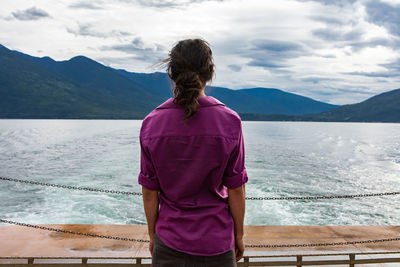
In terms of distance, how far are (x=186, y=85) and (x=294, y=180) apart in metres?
19.6

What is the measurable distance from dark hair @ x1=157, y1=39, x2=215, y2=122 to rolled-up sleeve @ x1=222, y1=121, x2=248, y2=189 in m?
0.32

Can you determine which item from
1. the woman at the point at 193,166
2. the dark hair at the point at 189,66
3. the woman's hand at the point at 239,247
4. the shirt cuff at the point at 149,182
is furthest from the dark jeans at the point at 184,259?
the dark hair at the point at 189,66

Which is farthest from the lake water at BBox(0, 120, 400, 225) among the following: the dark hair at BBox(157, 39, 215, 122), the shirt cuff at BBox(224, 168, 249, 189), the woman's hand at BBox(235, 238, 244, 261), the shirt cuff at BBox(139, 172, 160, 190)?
the dark hair at BBox(157, 39, 215, 122)

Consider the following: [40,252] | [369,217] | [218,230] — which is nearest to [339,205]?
[369,217]

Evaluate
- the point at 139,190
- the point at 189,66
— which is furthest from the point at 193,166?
the point at 139,190

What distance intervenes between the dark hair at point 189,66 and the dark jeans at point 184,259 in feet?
2.42

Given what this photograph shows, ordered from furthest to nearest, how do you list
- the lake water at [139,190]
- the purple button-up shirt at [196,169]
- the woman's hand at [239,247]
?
the lake water at [139,190], the woman's hand at [239,247], the purple button-up shirt at [196,169]

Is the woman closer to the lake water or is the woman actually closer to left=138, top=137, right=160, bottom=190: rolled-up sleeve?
left=138, top=137, right=160, bottom=190: rolled-up sleeve

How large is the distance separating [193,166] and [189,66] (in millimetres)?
486

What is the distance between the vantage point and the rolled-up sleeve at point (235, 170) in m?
1.53

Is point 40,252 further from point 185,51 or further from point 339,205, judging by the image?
point 339,205

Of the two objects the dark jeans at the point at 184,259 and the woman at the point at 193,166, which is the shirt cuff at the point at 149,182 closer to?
the woman at the point at 193,166

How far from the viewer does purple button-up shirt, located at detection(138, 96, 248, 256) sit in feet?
4.79

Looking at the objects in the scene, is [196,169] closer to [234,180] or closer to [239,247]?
[234,180]
